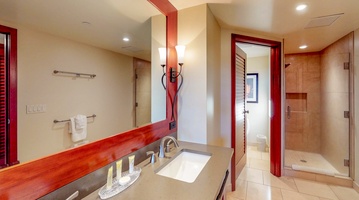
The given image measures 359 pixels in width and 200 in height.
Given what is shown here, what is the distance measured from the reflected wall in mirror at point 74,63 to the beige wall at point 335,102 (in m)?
3.03

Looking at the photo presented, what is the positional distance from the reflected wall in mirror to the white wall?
341 centimetres

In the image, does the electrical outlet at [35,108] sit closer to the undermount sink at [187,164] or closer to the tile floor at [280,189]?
the undermount sink at [187,164]

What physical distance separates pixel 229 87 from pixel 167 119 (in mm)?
1139

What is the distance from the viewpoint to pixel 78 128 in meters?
0.97

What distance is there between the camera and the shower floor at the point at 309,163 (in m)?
2.72

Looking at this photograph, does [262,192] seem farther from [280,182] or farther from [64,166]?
[64,166]

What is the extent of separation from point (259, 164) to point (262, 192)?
3.24ft

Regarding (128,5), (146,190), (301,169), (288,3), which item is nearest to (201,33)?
(128,5)

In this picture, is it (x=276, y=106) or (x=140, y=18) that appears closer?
(x=140, y=18)

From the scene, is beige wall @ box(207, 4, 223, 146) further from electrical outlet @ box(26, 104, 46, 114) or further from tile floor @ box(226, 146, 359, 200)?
electrical outlet @ box(26, 104, 46, 114)

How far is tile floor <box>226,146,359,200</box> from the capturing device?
2.25 meters

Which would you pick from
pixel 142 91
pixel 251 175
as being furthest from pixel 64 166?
pixel 251 175

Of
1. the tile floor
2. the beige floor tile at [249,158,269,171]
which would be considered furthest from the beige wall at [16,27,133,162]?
the beige floor tile at [249,158,269,171]

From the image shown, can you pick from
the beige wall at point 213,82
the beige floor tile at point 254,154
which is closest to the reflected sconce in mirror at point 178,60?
the beige wall at point 213,82
